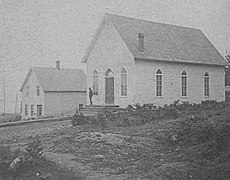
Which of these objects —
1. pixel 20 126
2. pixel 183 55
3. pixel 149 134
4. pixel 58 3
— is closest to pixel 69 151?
pixel 149 134

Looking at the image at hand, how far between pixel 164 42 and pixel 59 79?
20970 mm

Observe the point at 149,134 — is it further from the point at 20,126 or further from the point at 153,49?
the point at 153,49

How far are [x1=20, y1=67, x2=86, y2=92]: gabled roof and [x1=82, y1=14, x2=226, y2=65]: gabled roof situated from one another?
15.7 m

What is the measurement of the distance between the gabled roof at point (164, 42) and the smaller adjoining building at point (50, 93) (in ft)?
50.3

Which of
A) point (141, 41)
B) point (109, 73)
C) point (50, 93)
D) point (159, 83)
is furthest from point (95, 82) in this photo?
point (50, 93)

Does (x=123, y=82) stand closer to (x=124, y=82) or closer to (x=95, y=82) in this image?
(x=124, y=82)

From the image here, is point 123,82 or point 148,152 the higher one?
point 123,82

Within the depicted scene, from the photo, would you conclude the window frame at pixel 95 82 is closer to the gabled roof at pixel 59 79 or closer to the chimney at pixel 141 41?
the chimney at pixel 141 41

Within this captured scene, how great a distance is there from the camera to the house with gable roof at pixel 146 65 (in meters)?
26.3

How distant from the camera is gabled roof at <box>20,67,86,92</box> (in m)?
45.0

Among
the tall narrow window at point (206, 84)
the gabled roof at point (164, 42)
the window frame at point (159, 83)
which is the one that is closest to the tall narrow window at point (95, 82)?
the gabled roof at point (164, 42)

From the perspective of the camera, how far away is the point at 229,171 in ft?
26.8

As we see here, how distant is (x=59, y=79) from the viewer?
47000mm

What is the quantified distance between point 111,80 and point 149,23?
682 cm
